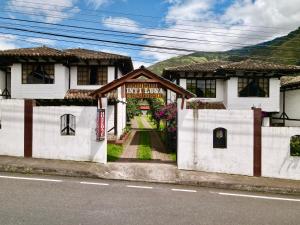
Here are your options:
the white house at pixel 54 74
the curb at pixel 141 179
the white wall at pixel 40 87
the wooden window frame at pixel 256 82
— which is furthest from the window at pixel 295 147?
the white wall at pixel 40 87

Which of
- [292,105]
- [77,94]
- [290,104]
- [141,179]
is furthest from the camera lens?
[290,104]

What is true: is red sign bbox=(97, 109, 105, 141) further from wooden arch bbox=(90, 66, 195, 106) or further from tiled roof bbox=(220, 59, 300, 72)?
tiled roof bbox=(220, 59, 300, 72)

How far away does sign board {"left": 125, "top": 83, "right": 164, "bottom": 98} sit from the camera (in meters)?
11.5

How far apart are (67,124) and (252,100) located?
1346 centimetres

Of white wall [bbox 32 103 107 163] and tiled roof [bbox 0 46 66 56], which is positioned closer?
white wall [bbox 32 103 107 163]

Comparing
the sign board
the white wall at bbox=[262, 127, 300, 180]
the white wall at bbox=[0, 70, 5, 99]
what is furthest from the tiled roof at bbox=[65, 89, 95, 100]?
the white wall at bbox=[262, 127, 300, 180]

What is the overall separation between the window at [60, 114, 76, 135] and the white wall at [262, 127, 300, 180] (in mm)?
7931

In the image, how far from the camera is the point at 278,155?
10.8m

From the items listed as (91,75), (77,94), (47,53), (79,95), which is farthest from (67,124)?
(91,75)

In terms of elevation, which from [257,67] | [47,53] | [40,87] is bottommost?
[40,87]

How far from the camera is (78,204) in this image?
6832 millimetres

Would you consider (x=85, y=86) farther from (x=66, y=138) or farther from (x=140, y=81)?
(x=140, y=81)

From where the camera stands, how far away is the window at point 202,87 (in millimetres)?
20125

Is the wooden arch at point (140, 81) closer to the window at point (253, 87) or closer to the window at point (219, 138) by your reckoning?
the window at point (219, 138)
